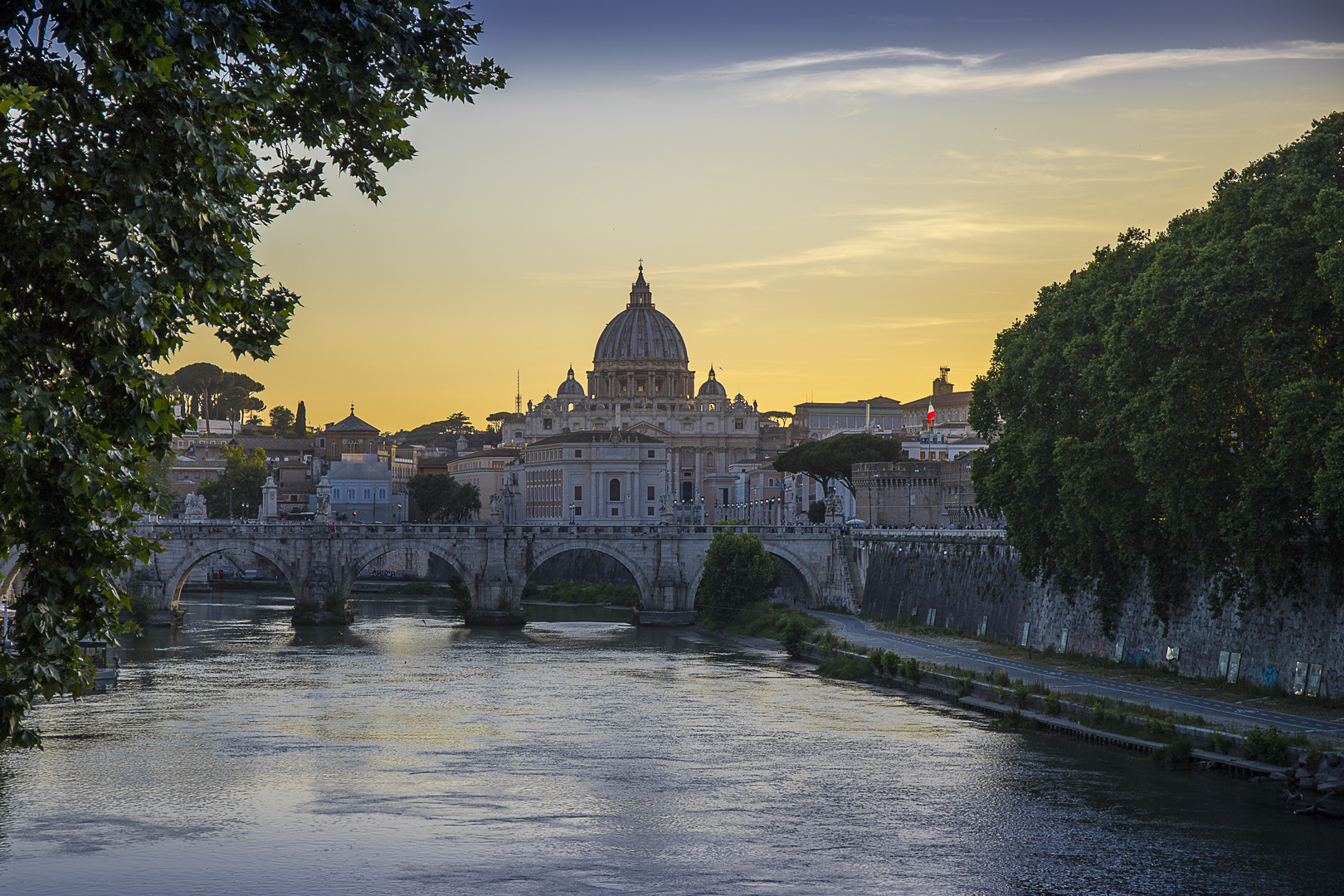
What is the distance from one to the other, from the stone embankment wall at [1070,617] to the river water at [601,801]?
4.96 m

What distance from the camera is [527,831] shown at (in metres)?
21.9

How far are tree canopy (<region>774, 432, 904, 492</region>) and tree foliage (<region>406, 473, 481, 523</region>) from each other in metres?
34.0

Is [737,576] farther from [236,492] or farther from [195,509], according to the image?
[236,492]

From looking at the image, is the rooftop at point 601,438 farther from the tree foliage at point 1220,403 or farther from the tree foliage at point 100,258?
the tree foliage at point 100,258

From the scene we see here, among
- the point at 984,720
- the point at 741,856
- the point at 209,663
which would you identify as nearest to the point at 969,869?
the point at 741,856

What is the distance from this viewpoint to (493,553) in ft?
210

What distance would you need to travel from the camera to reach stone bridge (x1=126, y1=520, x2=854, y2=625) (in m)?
62.6

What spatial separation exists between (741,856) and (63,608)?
12.2 m

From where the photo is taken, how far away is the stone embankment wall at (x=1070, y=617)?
95.7ft

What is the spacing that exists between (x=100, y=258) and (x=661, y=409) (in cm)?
15122

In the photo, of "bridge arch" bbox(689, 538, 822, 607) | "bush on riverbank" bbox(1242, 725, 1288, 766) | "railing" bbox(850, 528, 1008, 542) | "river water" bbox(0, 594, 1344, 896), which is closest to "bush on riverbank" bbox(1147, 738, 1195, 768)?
"river water" bbox(0, 594, 1344, 896)

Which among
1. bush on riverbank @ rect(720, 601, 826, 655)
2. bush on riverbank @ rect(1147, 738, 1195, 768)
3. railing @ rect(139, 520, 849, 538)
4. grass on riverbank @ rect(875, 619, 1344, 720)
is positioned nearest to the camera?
bush on riverbank @ rect(1147, 738, 1195, 768)

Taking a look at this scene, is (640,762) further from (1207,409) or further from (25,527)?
(25,527)

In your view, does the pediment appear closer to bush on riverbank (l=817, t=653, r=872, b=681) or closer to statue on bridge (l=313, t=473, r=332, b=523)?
statue on bridge (l=313, t=473, r=332, b=523)
